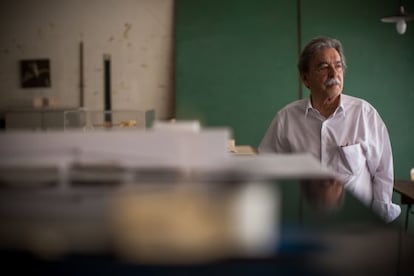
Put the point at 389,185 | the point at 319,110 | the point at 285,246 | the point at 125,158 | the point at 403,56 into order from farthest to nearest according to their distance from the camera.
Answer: the point at 403,56 → the point at 319,110 → the point at 389,185 → the point at 125,158 → the point at 285,246

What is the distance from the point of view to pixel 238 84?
520 cm

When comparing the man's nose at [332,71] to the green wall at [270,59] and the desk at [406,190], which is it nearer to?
the desk at [406,190]

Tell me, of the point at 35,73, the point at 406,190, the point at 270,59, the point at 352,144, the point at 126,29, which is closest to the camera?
the point at 352,144

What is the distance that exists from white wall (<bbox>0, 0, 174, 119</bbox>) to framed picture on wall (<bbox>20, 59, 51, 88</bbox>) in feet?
0.18

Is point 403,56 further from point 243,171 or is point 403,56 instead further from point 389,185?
point 243,171

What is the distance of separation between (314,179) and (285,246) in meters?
0.34

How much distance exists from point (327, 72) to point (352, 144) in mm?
313

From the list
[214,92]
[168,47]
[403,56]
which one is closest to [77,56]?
[168,47]

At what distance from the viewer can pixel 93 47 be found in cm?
570

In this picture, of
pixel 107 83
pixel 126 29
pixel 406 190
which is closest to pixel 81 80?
pixel 107 83

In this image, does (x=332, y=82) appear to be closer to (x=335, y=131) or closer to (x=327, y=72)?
(x=327, y=72)

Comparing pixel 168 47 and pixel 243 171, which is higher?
pixel 168 47

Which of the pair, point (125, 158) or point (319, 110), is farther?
point (319, 110)

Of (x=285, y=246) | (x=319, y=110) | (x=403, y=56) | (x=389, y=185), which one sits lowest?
(x=389, y=185)
